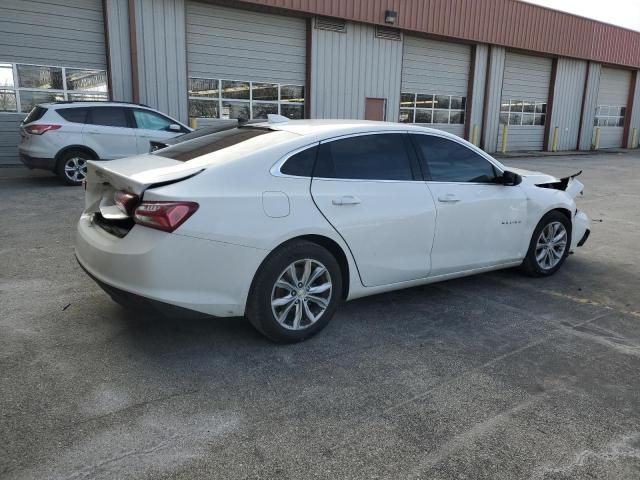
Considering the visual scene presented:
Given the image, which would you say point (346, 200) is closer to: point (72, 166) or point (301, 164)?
point (301, 164)

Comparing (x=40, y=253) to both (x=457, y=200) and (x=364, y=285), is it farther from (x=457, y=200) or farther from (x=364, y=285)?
(x=457, y=200)

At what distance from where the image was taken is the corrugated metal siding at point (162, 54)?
14.3 metres

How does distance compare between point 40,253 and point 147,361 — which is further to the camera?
point 40,253

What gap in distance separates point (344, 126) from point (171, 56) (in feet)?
39.6

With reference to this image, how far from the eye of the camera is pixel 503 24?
22.2 metres

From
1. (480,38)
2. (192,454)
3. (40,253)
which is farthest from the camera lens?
(480,38)

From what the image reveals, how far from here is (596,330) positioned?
14.2ft

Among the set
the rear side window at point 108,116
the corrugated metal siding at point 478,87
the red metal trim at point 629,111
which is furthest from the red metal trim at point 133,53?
the red metal trim at point 629,111

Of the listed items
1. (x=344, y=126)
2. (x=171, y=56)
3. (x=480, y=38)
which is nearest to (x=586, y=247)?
(x=344, y=126)

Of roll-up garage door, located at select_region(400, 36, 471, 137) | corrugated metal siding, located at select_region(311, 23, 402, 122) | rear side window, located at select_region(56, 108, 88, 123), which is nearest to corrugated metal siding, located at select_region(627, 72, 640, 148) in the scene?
roll-up garage door, located at select_region(400, 36, 471, 137)

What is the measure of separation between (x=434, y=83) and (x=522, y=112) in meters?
6.09

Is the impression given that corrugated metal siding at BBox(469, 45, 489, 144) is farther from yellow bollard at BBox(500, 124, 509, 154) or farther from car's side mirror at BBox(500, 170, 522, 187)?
car's side mirror at BBox(500, 170, 522, 187)

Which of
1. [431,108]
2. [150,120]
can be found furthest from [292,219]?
[431,108]

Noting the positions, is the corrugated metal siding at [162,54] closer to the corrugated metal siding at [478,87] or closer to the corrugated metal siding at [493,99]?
the corrugated metal siding at [478,87]
